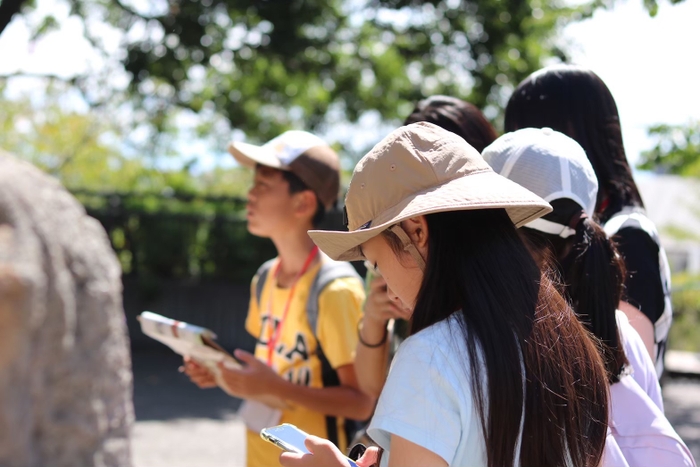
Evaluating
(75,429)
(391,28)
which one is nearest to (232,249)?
(391,28)

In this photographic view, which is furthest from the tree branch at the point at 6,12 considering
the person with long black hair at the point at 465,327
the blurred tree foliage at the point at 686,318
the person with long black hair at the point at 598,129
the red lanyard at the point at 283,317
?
the blurred tree foliage at the point at 686,318

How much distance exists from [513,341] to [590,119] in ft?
4.21

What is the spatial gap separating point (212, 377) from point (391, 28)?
317 inches

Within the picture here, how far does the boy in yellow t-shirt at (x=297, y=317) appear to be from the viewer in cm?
288

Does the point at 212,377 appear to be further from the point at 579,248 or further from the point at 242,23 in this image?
the point at 242,23

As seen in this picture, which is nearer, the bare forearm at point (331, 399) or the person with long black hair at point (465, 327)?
the person with long black hair at point (465, 327)

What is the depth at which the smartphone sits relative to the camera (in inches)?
67.6

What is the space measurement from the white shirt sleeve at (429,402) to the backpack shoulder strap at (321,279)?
1.49 metres

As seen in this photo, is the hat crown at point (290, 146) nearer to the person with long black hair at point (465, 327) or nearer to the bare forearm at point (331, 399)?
the bare forearm at point (331, 399)

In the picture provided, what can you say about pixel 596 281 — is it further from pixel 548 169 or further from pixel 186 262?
pixel 186 262

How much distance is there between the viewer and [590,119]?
251 centimetres

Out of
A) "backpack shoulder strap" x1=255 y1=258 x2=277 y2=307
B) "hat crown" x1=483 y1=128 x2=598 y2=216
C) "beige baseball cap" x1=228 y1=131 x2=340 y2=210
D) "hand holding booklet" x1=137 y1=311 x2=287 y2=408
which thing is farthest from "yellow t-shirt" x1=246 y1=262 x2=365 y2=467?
"hat crown" x1=483 y1=128 x2=598 y2=216

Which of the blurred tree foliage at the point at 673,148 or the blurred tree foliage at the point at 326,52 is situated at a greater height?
the blurred tree foliage at the point at 326,52

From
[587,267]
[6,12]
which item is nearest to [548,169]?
[587,267]
